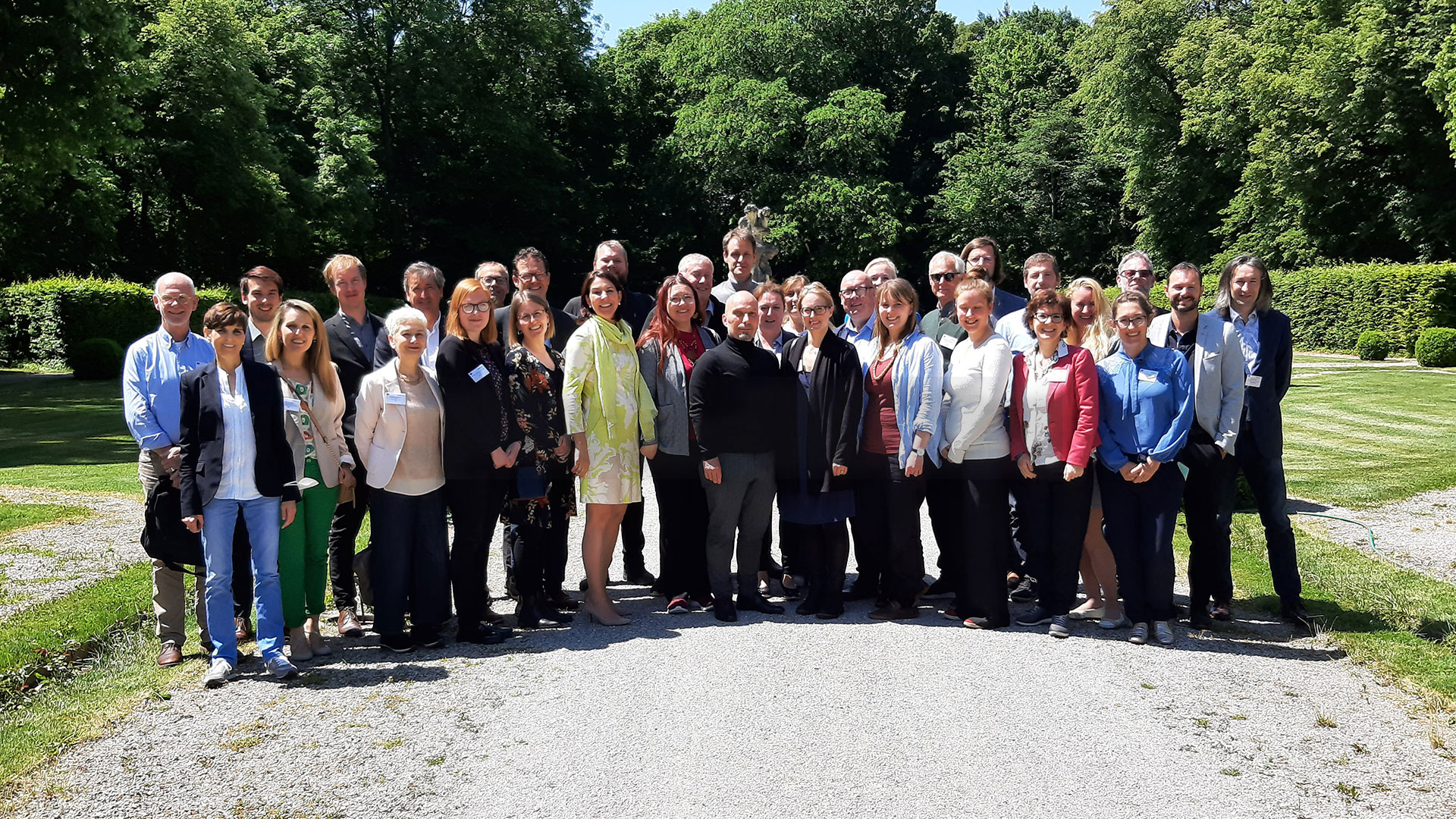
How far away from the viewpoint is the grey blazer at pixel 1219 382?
6.38m

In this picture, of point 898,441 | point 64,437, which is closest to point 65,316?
point 64,437

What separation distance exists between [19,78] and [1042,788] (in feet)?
68.1

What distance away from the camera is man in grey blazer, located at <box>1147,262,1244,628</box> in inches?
252

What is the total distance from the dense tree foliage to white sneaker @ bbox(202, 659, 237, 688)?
27.1 m

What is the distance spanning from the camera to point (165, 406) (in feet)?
19.7

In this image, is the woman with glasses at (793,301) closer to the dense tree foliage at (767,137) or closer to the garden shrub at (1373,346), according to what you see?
the garden shrub at (1373,346)

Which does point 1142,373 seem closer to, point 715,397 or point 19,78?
point 715,397

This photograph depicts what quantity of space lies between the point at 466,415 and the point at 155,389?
5.37ft

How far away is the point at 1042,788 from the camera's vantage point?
13.8 ft

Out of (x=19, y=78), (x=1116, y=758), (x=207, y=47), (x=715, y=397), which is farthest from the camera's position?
(x=207, y=47)

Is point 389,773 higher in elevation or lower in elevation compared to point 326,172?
lower

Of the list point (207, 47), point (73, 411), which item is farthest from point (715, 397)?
point (207, 47)

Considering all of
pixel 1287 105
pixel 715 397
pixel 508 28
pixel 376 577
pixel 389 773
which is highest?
pixel 508 28

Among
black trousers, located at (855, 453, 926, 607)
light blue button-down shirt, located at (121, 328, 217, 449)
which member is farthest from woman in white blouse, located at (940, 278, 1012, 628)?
light blue button-down shirt, located at (121, 328, 217, 449)
